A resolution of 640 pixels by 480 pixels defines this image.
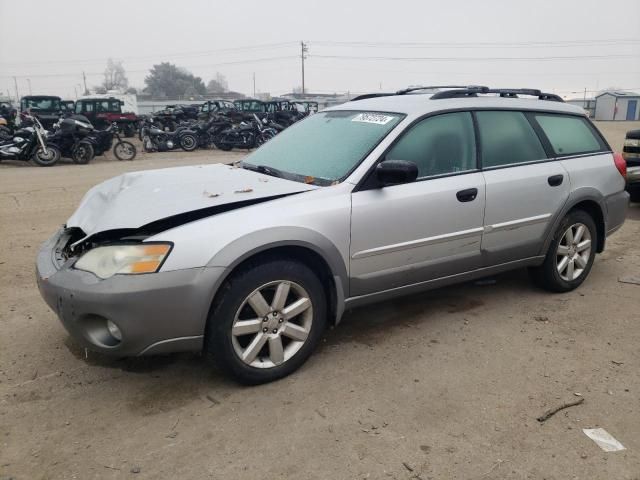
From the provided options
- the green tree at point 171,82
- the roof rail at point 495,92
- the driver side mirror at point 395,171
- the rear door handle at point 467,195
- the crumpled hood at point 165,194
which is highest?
the green tree at point 171,82

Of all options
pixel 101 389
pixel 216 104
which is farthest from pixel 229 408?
pixel 216 104

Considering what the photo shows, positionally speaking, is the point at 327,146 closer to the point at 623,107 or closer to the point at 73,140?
the point at 73,140

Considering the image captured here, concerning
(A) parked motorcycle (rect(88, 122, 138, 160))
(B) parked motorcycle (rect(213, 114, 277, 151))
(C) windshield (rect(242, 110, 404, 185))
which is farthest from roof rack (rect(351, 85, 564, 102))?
(B) parked motorcycle (rect(213, 114, 277, 151))

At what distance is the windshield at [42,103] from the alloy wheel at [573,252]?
2353cm

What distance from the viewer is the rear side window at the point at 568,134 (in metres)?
4.15

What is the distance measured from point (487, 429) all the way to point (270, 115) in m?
20.8

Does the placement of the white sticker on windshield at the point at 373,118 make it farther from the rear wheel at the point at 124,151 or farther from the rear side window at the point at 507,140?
the rear wheel at the point at 124,151

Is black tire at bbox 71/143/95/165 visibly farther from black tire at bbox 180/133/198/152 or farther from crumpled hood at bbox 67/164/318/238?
crumpled hood at bbox 67/164/318/238

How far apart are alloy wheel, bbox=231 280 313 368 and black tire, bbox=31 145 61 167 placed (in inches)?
525

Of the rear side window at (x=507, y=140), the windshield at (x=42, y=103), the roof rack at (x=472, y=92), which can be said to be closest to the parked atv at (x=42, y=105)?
the windshield at (x=42, y=103)

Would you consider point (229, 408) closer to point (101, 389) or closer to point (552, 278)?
point (101, 389)

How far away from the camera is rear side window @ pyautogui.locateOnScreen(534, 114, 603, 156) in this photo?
13.6ft

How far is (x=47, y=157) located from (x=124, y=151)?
2581mm

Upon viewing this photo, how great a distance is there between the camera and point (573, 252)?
14.2ft
